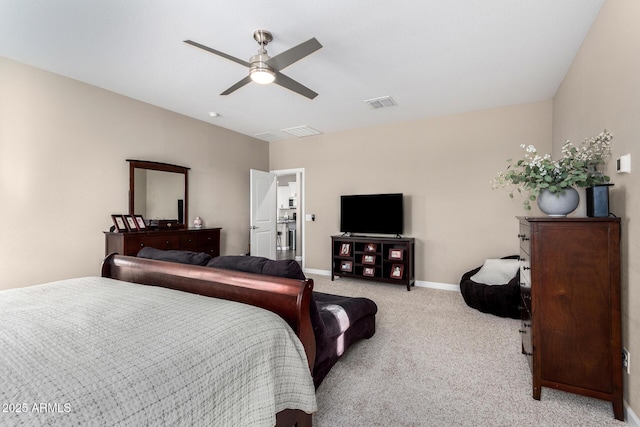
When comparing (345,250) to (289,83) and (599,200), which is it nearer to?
(289,83)

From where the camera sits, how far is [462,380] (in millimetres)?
2137

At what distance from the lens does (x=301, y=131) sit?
18.2 feet

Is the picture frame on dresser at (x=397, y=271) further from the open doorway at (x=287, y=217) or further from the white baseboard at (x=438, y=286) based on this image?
the open doorway at (x=287, y=217)

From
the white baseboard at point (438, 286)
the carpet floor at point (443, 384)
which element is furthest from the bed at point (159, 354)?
the white baseboard at point (438, 286)

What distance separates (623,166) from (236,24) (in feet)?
9.59

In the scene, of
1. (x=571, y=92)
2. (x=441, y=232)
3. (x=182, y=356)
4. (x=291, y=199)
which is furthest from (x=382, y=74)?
(x=291, y=199)

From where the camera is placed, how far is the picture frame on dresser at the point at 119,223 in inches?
144

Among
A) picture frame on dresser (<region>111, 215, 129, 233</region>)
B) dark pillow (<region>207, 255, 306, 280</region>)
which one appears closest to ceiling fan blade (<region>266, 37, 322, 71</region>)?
dark pillow (<region>207, 255, 306, 280</region>)

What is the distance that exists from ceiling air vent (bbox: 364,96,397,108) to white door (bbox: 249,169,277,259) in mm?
2553

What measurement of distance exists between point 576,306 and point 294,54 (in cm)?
259

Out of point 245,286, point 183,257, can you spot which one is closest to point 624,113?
point 245,286

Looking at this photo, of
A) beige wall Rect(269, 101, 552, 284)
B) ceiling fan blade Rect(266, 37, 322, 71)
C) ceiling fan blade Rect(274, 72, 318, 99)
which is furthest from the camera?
beige wall Rect(269, 101, 552, 284)

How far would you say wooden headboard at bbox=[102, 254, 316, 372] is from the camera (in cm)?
161

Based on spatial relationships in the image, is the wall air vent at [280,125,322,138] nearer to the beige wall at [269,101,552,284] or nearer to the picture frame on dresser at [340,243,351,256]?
the beige wall at [269,101,552,284]
